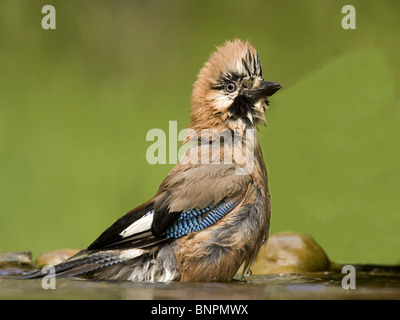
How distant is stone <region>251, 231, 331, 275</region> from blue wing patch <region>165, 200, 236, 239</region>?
20.6 inches

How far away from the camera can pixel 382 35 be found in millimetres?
4461

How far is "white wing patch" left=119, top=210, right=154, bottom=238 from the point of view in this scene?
110 inches

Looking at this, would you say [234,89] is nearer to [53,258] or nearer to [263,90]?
[263,90]

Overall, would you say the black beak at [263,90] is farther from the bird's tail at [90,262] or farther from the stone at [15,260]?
the stone at [15,260]

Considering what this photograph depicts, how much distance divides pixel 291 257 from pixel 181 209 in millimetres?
819

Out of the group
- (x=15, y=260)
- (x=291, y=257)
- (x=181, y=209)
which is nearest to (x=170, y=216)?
(x=181, y=209)

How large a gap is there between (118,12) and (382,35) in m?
1.84

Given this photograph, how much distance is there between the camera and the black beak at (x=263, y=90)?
309cm

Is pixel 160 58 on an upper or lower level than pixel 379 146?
upper

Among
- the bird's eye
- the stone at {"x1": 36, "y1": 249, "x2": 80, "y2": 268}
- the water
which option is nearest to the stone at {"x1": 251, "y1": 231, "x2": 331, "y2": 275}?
the water

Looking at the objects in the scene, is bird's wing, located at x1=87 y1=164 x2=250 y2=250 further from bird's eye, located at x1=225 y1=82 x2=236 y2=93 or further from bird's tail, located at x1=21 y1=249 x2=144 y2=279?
bird's eye, located at x1=225 y1=82 x2=236 y2=93
